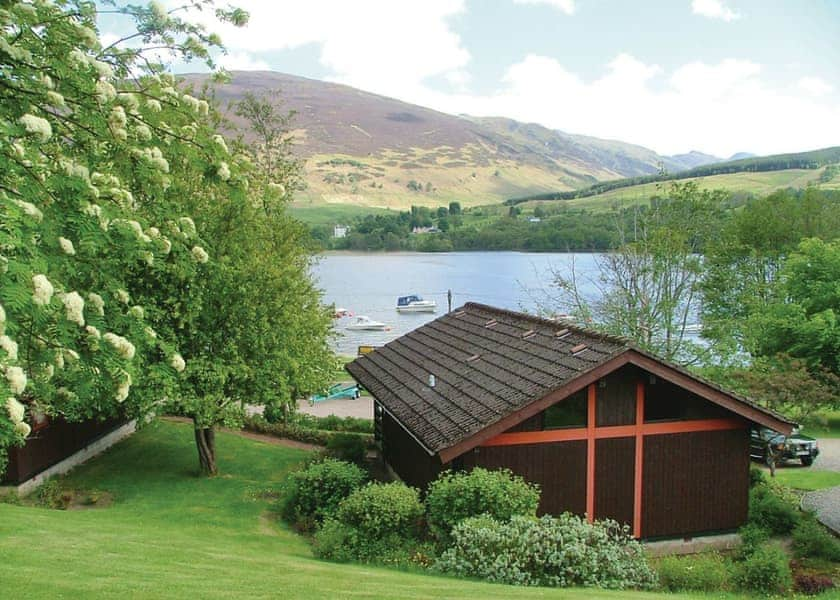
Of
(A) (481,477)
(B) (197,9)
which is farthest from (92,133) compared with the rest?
(A) (481,477)

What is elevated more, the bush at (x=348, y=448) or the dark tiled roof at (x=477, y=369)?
the dark tiled roof at (x=477, y=369)

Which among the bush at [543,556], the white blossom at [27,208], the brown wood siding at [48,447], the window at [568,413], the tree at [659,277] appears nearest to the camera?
the white blossom at [27,208]

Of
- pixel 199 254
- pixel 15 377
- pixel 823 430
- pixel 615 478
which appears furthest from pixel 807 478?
pixel 15 377

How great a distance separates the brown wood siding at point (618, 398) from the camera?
14094mm

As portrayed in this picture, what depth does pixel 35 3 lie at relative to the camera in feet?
19.5

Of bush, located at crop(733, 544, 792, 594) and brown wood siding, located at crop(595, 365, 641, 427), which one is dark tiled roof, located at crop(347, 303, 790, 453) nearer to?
brown wood siding, located at crop(595, 365, 641, 427)

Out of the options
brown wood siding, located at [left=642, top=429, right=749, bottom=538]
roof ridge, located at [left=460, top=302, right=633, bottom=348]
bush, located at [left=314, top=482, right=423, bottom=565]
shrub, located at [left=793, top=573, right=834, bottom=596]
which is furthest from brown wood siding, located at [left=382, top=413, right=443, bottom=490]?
shrub, located at [left=793, top=573, right=834, bottom=596]

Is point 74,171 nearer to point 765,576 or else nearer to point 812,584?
point 765,576

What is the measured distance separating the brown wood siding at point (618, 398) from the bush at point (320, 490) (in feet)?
17.8

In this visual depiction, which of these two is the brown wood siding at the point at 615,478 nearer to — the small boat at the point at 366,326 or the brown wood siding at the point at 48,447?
the brown wood siding at the point at 48,447

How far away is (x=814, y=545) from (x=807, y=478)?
8619 mm

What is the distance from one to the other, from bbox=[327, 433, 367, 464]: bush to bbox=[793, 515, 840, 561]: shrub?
1107 cm

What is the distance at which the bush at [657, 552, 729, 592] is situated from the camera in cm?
1161

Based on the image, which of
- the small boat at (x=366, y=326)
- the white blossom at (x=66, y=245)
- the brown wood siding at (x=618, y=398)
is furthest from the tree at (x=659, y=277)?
the small boat at (x=366, y=326)
